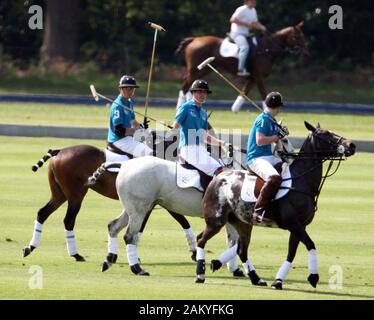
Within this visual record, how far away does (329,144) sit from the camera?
14.2 m

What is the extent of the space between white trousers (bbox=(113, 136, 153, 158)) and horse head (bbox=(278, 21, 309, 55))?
17055 mm

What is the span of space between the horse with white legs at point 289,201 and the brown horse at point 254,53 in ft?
58.3

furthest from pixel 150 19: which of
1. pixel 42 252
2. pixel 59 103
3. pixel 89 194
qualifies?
pixel 42 252

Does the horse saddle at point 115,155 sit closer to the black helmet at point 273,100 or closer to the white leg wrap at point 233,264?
the white leg wrap at point 233,264

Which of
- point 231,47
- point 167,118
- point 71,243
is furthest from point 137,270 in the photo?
point 231,47

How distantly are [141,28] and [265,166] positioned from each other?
31253mm

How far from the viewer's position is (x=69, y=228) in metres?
16.1

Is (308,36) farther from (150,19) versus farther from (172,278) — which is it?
(172,278)

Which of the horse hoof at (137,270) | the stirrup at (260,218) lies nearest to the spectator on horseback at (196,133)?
the stirrup at (260,218)

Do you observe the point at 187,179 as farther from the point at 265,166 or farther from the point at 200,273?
the point at 200,273

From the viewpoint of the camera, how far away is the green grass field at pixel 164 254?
13297 millimetres

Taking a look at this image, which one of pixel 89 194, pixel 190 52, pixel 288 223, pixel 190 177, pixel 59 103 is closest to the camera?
pixel 288 223

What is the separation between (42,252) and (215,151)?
8.04 feet

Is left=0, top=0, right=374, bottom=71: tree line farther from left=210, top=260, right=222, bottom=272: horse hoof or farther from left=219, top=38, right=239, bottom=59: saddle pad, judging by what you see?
left=210, top=260, right=222, bottom=272: horse hoof
